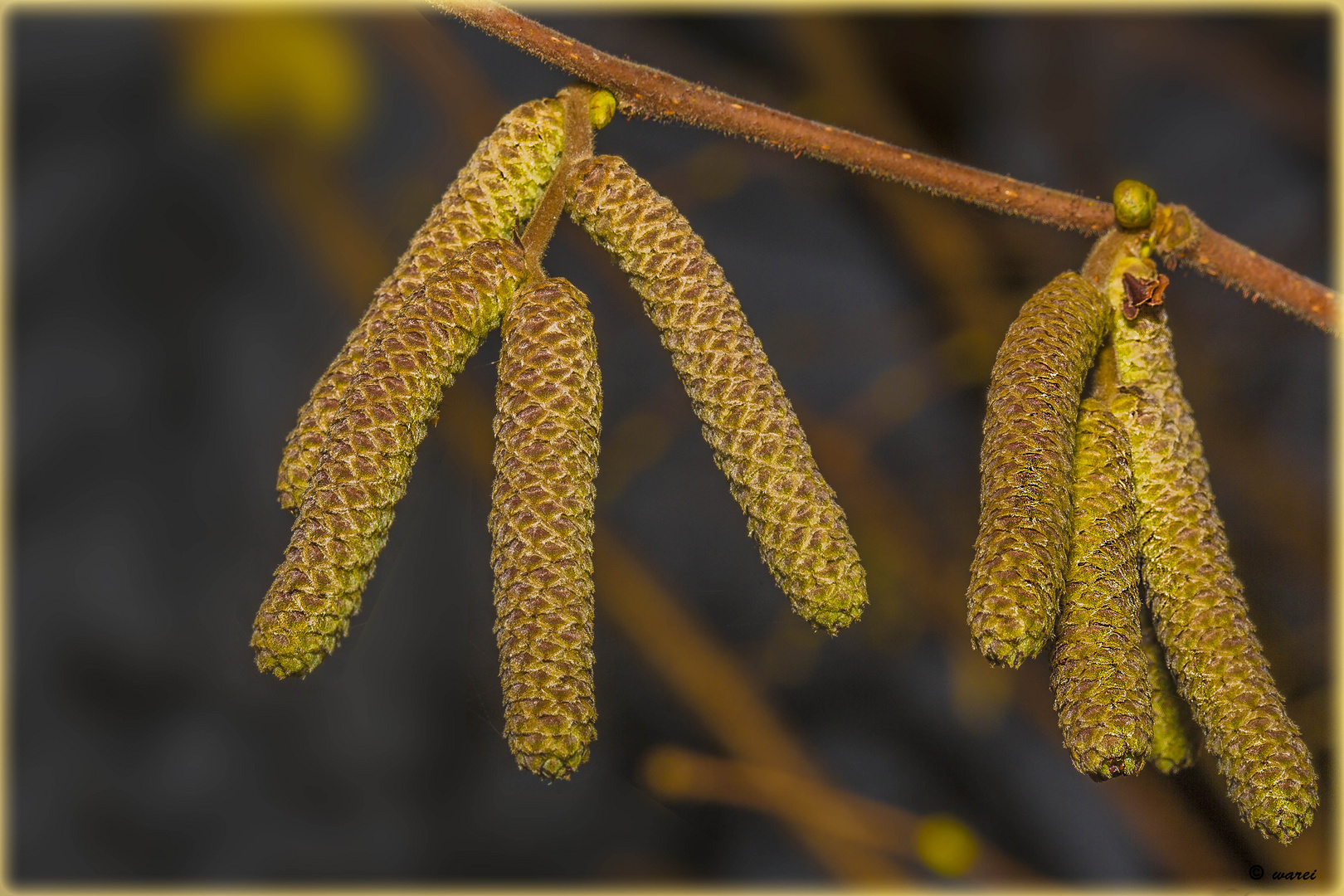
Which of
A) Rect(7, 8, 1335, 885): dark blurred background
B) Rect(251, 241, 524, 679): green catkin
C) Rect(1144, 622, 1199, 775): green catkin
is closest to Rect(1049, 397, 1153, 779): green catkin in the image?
Rect(1144, 622, 1199, 775): green catkin

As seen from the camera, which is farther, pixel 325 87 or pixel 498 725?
pixel 325 87

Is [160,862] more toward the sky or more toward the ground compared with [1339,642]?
more toward the ground

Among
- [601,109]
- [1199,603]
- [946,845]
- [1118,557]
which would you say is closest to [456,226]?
[601,109]

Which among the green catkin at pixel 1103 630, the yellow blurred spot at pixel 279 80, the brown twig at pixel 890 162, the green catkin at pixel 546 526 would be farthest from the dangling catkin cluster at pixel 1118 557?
the yellow blurred spot at pixel 279 80

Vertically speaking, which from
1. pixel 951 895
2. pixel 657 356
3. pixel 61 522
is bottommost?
pixel 951 895

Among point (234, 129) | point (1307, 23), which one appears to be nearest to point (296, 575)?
point (234, 129)

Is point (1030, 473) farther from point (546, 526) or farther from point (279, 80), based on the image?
point (279, 80)

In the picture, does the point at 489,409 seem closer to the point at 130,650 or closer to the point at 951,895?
the point at 130,650
